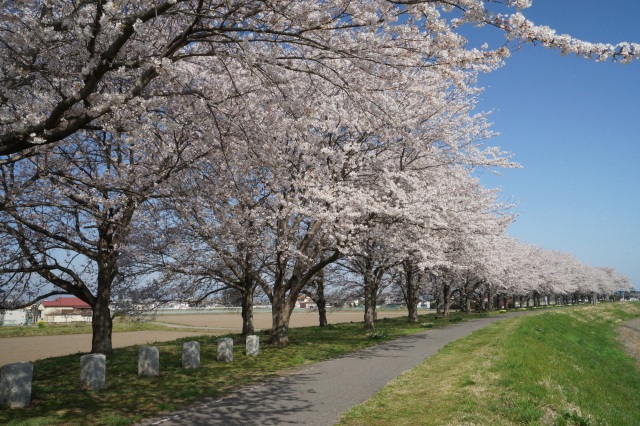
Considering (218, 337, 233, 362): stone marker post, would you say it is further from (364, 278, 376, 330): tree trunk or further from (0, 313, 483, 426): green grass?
(364, 278, 376, 330): tree trunk

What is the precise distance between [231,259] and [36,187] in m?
7.53

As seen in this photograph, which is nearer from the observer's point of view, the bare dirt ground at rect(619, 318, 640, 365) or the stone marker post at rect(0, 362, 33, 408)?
the stone marker post at rect(0, 362, 33, 408)

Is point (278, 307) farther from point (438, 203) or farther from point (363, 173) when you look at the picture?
point (438, 203)

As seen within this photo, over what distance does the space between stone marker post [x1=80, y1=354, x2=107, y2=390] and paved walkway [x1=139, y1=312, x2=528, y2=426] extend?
2917 mm

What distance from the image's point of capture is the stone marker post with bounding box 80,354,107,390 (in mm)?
10227

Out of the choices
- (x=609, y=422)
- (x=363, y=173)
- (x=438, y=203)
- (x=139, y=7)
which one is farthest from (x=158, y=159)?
(x=609, y=422)

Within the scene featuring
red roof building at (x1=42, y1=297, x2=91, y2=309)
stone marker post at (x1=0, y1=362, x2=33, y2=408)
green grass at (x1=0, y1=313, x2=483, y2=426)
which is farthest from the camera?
red roof building at (x1=42, y1=297, x2=91, y2=309)

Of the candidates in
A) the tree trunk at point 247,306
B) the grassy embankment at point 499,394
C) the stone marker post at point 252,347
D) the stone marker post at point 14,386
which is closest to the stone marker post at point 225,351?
the stone marker post at point 252,347

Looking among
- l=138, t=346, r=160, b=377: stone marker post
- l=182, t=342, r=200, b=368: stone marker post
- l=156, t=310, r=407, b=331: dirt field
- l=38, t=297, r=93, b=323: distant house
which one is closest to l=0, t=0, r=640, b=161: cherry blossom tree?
l=138, t=346, r=160, b=377: stone marker post

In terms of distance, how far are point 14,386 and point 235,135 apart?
21.3 feet

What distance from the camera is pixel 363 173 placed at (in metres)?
18.3

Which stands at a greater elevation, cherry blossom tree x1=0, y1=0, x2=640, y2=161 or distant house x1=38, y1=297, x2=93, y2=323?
cherry blossom tree x1=0, y1=0, x2=640, y2=161

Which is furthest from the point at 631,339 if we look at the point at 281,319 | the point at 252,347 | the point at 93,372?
the point at 93,372

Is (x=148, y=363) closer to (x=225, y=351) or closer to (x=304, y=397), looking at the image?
(x=225, y=351)
